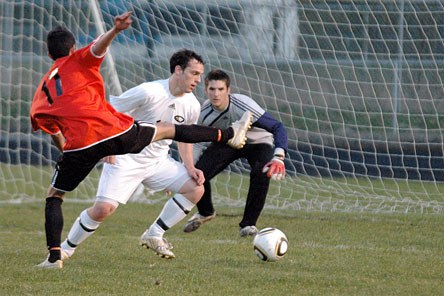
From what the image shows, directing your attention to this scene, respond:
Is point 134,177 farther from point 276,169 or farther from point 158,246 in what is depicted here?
point 276,169

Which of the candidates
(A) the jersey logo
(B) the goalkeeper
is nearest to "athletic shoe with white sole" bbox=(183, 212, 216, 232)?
(B) the goalkeeper

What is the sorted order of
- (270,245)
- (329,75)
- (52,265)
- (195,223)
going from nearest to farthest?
1. (52,265)
2. (270,245)
3. (195,223)
4. (329,75)

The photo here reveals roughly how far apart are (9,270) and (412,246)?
11.1ft

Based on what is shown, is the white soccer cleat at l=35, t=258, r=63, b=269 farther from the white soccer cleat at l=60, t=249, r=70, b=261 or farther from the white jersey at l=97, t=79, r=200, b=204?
the white jersey at l=97, t=79, r=200, b=204

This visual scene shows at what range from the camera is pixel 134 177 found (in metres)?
7.57

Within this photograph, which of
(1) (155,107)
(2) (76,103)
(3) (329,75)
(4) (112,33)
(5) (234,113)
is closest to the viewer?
(4) (112,33)

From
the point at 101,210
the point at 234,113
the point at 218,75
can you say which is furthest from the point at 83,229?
the point at 234,113

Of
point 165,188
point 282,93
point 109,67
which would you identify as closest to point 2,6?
point 109,67

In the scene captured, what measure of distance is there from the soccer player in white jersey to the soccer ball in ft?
2.47

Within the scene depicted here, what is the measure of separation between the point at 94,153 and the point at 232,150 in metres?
2.95

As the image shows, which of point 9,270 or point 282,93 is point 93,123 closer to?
point 9,270

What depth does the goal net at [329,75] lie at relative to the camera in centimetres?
1091

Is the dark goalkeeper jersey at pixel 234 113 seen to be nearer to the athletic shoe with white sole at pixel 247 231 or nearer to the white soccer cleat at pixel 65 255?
the athletic shoe with white sole at pixel 247 231

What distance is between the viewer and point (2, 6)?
1356 cm
